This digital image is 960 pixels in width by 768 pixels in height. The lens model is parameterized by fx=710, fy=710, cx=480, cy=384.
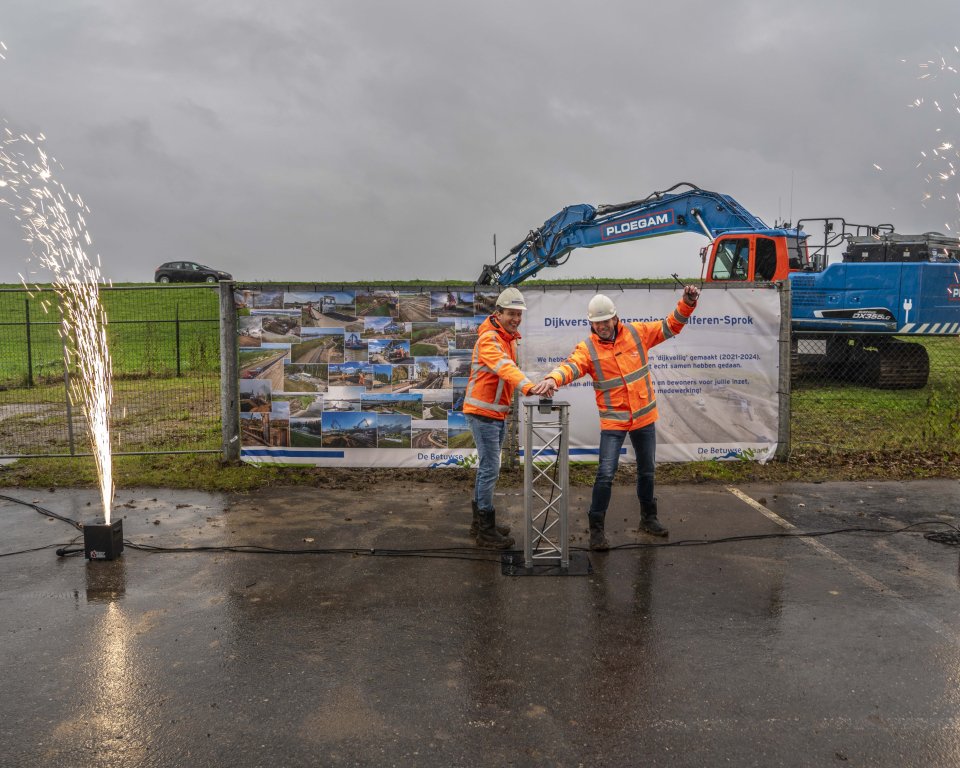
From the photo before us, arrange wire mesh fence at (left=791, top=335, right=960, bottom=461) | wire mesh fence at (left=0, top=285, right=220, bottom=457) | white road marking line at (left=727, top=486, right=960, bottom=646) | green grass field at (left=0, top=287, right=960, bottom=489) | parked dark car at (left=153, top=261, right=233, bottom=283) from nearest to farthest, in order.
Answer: white road marking line at (left=727, top=486, right=960, bottom=646)
green grass field at (left=0, top=287, right=960, bottom=489)
wire mesh fence at (left=791, top=335, right=960, bottom=461)
wire mesh fence at (left=0, top=285, right=220, bottom=457)
parked dark car at (left=153, top=261, right=233, bottom=283)

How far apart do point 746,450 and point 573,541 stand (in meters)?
4.21

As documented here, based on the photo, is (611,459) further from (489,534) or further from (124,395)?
(124,395)

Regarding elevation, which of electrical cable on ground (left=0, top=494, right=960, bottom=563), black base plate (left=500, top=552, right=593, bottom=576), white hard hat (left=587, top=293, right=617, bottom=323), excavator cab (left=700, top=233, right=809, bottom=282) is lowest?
black base plate (left=500, top=552, right=593, bottom=576)

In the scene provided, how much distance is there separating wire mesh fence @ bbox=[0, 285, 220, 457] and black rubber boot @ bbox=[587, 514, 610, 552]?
20.1 ft

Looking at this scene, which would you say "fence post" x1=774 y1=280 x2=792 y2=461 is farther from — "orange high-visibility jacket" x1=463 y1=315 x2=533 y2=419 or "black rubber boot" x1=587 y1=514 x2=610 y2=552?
"orange high-visibility jacket" x1=463 y1=315 x2=533 y2=419

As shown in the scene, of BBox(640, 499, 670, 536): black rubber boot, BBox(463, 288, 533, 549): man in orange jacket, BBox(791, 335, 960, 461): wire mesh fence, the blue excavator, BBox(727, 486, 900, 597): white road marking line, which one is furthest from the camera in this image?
the blue excavator

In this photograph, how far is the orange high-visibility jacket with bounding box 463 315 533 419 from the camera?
6.44 m

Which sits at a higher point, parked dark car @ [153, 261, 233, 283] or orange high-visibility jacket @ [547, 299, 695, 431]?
parked dark car @ [153, 261, 233, 283]

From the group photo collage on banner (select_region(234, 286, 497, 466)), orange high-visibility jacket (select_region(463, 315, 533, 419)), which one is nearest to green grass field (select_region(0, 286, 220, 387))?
photo collage on banner (select_region(234, 286, 497, 466))

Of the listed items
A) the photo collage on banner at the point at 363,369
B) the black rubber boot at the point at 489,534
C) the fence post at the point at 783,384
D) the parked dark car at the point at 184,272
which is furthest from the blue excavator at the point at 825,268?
the parked dark car at the point at 184,272

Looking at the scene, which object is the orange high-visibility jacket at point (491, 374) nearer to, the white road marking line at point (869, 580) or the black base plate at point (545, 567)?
the black base plate at point (545, 567)

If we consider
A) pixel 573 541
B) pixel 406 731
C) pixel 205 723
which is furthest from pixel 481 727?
pixel 573 541

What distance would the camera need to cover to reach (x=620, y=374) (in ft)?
21.8

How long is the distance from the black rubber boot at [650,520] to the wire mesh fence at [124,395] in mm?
6364
